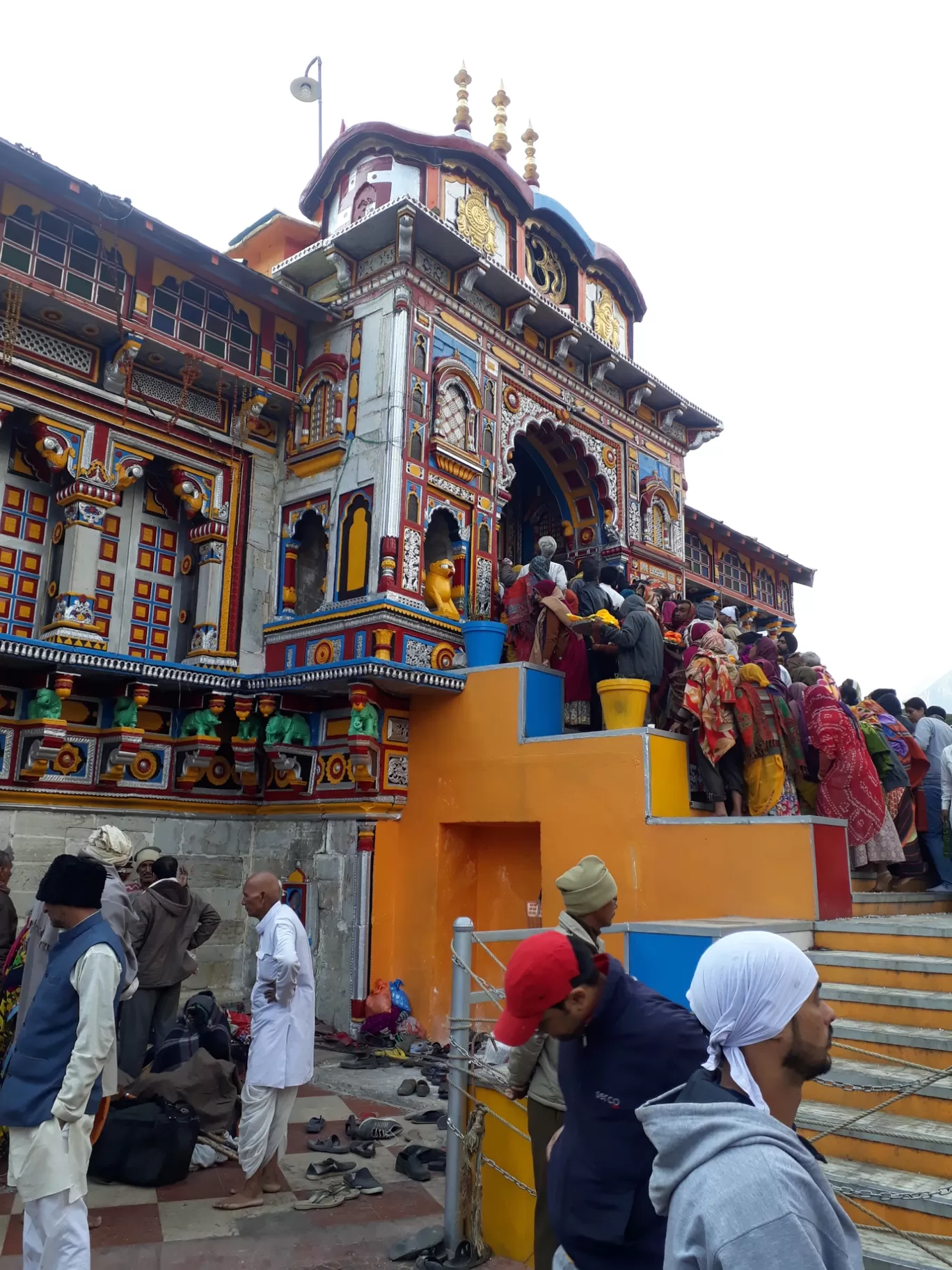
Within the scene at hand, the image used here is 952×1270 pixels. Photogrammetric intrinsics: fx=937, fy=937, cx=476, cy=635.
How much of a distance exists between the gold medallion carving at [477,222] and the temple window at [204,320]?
9.50 feet

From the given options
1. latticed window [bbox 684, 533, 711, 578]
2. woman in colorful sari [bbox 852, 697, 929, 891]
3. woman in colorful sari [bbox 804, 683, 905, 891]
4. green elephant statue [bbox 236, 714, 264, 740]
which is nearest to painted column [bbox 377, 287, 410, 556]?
green elephant statue [bbox 236, 714, 264, 740]

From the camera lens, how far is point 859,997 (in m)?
5.12

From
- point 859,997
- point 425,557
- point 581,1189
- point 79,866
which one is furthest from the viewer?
point 425,557

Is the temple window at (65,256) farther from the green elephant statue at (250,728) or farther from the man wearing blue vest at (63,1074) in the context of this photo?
the man wearing blue vest at (63,1074)

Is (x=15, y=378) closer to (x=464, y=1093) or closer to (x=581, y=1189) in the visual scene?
(x=464, y=1093)

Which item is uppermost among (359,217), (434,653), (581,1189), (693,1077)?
(359,217)

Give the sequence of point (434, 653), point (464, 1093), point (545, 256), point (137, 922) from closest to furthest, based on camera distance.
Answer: point (464, 1093), point (137, 922), point (434, 653), point (545, 256)

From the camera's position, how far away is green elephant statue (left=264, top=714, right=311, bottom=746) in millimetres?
9820

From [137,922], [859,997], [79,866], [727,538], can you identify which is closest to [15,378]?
[137,922]

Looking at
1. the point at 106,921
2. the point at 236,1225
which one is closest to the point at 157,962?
the point at 236,1225

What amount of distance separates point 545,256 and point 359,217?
2.88m

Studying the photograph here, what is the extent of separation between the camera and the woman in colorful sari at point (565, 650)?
31.4 feet

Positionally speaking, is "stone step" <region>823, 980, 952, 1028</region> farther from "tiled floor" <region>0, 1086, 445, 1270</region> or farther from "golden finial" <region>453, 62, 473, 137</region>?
"golden finial" <region>453, 62, 473, 137</region>

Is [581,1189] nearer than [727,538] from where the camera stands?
Yes
